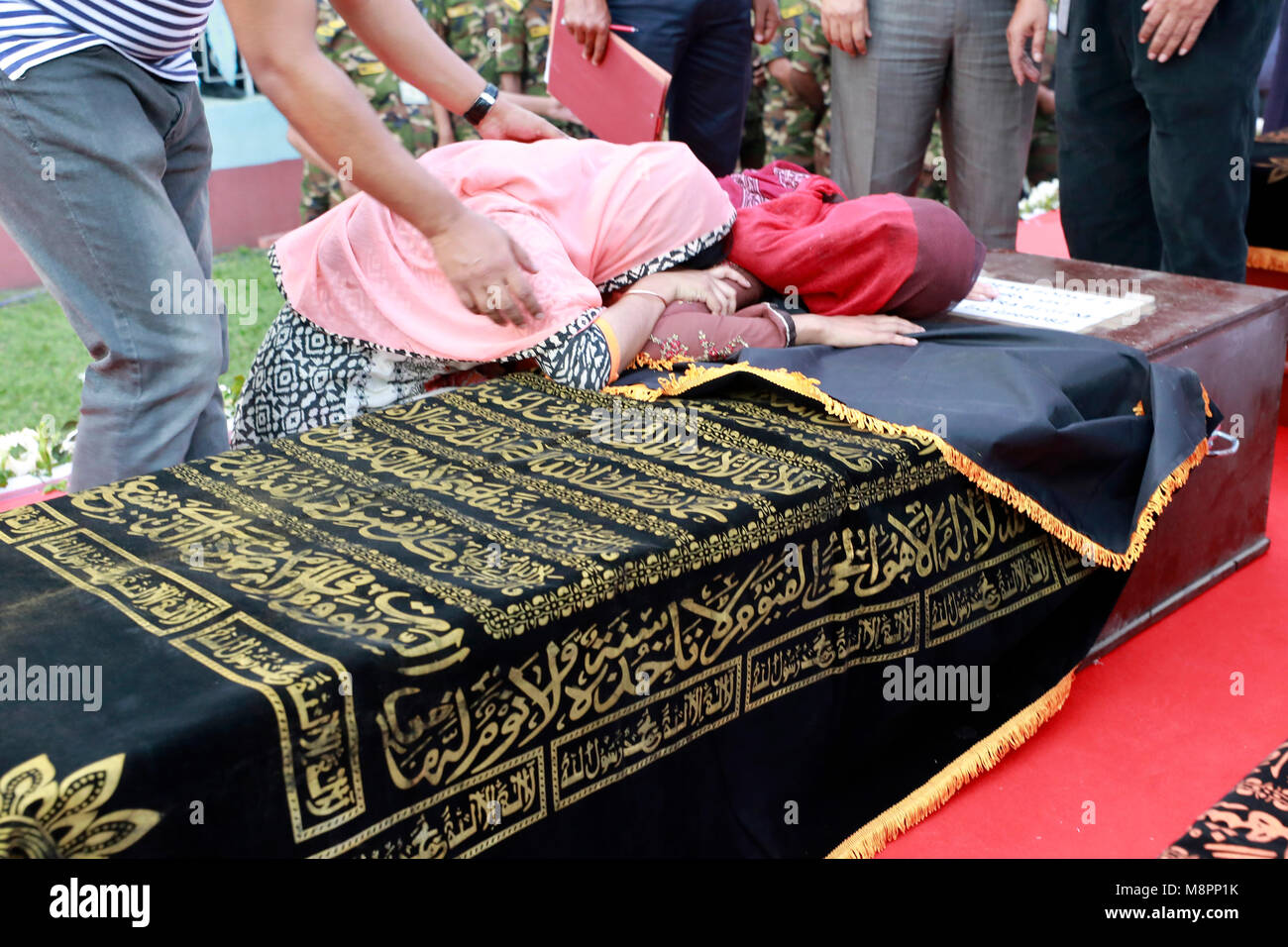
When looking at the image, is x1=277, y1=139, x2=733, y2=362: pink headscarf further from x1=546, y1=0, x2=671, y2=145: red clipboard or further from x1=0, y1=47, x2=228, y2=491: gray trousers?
x1=546, y1=0, x2=671, y2=145: red clipboard

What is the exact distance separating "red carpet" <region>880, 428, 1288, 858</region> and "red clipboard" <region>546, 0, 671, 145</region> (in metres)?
1.41

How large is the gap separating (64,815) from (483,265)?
860mm

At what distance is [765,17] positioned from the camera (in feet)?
11.1

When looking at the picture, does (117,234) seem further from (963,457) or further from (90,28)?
(963,457)

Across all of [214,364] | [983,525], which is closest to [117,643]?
[214,364]

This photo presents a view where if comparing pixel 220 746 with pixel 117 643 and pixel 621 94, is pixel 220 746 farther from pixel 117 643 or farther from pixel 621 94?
pixel 621 94

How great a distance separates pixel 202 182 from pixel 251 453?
1.55ft

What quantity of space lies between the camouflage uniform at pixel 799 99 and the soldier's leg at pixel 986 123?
1.56m

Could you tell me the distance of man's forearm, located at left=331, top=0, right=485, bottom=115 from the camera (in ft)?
6.46

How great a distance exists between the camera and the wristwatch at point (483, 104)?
214cm

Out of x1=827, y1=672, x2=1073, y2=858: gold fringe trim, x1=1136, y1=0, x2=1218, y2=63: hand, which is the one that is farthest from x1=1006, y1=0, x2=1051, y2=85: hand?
x1=827, y1=672, x2=1073, y2=858: gold fringe trim

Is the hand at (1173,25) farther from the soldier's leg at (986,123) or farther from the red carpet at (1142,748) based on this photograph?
the red carpet at (1142,748)

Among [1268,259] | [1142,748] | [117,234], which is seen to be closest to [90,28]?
[117,234]

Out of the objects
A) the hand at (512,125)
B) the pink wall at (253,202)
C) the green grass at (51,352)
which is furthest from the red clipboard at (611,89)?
the pink wall at (253,202)
